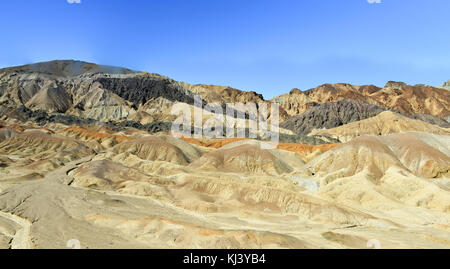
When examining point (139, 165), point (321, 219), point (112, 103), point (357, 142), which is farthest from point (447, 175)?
point (112, 103)

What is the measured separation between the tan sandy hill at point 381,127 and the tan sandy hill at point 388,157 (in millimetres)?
64288

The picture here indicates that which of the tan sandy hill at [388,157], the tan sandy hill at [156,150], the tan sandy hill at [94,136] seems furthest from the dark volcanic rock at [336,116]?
the tan sandy hill at [388,157]

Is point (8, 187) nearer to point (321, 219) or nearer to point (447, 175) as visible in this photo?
point (321, 219)

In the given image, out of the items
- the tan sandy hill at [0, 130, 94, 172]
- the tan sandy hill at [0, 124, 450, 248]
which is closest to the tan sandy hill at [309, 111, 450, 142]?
the tan sandy hill at [0, 124, 450, 248]

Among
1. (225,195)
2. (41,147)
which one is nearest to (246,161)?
(225,195)

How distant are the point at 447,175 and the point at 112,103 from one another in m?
156

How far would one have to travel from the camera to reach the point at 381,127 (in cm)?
13362

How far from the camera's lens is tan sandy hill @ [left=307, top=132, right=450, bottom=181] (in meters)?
57.8

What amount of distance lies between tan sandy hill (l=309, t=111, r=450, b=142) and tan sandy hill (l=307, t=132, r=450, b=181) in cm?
6429

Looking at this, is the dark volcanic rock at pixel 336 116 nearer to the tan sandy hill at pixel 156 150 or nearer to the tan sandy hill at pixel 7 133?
the tan sandy hill at pixel 156 150

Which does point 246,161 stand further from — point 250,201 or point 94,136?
point 94,136

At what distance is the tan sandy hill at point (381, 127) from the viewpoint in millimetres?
126625
